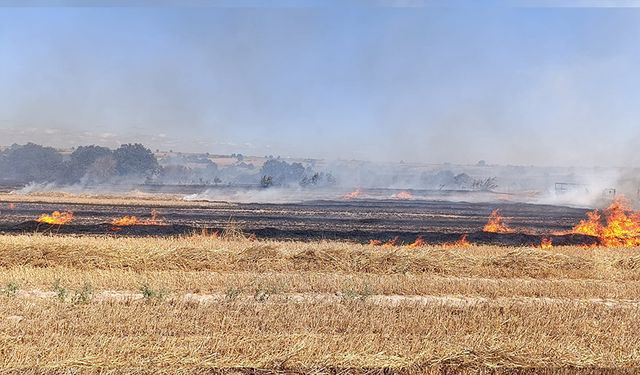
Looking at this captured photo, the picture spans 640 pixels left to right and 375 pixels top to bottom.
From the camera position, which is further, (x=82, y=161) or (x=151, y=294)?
(x=82, y=161)

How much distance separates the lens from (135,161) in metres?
120

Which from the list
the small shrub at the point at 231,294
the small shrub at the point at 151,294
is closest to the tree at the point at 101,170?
the small shrub at the point at 231,294

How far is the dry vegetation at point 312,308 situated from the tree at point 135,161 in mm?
103951

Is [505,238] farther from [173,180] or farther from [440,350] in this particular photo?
[173,180]

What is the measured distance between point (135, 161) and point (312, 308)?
115246mm

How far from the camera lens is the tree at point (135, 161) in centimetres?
11662

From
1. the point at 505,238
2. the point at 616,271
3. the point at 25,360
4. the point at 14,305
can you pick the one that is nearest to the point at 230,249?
the point at 14,305

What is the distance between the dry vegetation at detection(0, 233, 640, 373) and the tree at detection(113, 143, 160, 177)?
104m

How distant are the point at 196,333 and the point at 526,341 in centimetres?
486

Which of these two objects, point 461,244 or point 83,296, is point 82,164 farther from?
point 83,296

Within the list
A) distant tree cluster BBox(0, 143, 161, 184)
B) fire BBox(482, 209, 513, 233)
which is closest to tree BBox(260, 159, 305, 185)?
distant tree cluster BBox(0, 143, 161, 184)

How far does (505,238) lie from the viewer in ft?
86.9

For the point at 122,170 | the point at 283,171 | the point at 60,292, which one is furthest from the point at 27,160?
the point at 60,292

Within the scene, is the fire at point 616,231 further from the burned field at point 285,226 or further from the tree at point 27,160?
the tree at point 27,160
